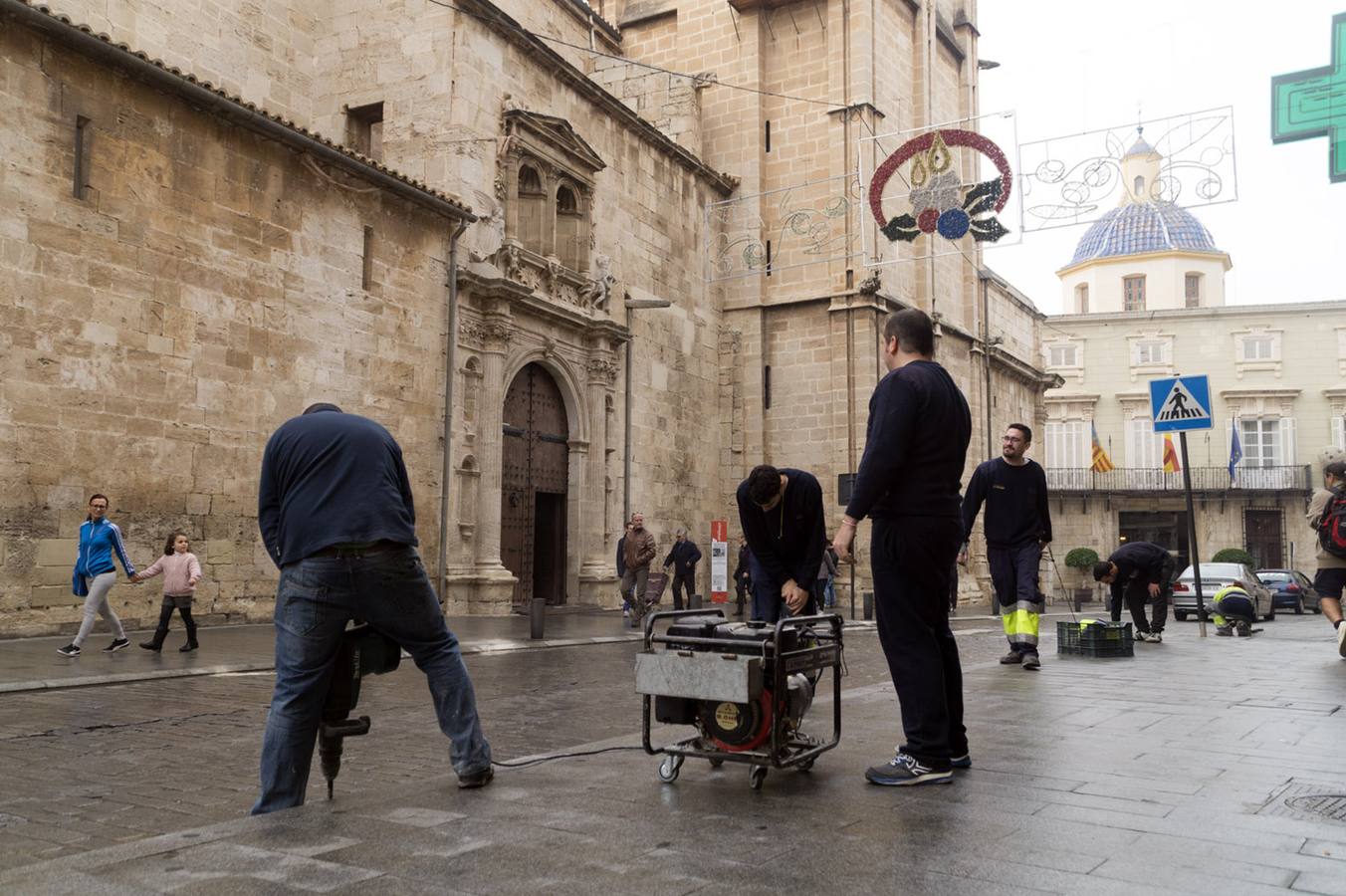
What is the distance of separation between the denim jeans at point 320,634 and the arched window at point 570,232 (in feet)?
59.4

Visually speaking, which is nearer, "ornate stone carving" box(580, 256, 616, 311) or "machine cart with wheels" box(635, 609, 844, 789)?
"machine cart with wheels" box(635, 609, 844, 789)

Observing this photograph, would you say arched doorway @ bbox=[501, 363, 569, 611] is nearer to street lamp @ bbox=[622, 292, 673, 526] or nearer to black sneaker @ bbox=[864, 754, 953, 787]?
street lamp @ bbox=[622, 292, 673, 526]

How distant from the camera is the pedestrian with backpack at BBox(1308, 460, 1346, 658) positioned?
9312mm

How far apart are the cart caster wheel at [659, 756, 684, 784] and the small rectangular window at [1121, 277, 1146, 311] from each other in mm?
58680

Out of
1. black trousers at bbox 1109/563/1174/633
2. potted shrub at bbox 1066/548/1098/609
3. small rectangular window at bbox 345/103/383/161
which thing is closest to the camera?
black trousers at bbox 1109/563/1174/633

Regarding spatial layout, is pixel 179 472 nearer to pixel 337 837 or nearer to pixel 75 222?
pixel 75 222

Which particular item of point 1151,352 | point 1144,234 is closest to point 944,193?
point 1151,352

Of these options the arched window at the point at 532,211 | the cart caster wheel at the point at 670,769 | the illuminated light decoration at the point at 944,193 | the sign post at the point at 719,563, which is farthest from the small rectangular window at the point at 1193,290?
the cart caster wheel at the point at 670,769

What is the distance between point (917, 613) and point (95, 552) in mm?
9235

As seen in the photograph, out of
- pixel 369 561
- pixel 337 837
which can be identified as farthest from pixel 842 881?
pixel 369 561

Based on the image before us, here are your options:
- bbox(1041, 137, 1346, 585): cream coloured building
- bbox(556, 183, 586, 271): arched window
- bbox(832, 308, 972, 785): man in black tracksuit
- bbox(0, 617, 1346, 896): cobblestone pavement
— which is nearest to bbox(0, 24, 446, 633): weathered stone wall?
bbox(556, 183, 586, 271): arched window

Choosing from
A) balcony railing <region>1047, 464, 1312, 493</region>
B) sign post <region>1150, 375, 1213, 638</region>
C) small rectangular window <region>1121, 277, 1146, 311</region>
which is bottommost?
sign post <region>1150, 375, 1213, 638</region>

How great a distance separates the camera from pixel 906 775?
4.24 meters

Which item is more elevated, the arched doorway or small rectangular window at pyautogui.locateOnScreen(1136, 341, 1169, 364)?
small rectangular window at pyautogui.locateOnScreen(1136, 341, 1169, 364)
